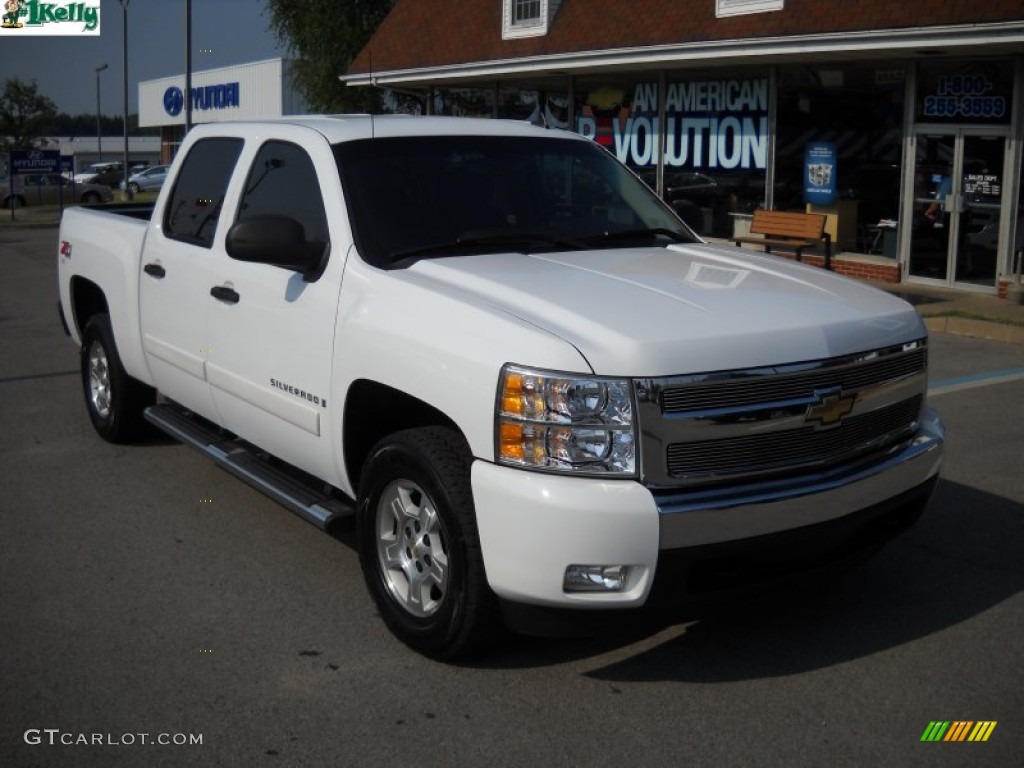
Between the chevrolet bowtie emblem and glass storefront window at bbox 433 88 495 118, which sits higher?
glass storefront window at bbox 433 88 495 118

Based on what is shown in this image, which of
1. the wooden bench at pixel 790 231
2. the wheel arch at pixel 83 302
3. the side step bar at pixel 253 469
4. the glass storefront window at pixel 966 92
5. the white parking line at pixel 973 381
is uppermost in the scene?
the glass storefront window at pixel 966 92

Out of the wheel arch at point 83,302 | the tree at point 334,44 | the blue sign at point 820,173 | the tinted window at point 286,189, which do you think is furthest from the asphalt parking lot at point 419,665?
the tree at point 334,44

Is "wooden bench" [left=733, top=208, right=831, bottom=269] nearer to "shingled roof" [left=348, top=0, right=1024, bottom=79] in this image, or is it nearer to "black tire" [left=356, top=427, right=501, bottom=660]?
"shingled roof" [left=348, top=0, right=1024, bottom=79]

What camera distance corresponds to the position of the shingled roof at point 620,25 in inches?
539

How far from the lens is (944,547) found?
549 centimetres

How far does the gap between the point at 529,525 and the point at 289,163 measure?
250 centimetres

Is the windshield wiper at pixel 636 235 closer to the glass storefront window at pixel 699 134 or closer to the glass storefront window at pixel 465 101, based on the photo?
the glass storefront window at pixel 699 134

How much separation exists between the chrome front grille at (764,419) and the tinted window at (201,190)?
9.83ft

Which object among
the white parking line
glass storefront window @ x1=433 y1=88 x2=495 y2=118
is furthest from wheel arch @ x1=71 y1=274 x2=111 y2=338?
glass storefront window @ x1=433 y1=88 x2=495 y2=118

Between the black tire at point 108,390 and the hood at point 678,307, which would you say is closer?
the hood at point 678,307

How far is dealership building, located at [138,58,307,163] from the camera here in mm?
40000

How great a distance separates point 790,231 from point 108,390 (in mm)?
10656

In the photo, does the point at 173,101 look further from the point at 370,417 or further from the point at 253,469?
the point at 370,417

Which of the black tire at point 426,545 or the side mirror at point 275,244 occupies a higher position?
the side mirror at point 275,244
